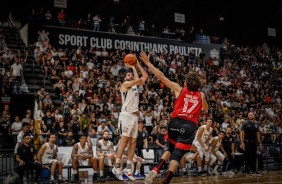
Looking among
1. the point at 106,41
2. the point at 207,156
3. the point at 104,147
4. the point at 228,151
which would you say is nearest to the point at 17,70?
the point at 104,147

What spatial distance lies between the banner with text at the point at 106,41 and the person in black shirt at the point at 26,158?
10243mm

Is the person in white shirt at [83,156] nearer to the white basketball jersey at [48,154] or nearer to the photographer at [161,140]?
the white basketball jersey at [48,154]

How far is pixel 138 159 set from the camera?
39.2ft

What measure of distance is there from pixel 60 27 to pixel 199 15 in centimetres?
1401

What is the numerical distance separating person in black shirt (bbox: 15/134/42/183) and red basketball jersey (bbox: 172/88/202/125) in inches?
242

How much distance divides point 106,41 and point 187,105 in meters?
17.3

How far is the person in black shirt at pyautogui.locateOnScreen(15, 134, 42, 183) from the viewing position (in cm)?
1087

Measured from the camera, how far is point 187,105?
6.21m

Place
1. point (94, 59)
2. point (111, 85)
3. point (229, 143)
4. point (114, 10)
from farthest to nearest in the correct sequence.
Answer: point (114, 10), point (94, 59), point (111, 85), point (229, 143)

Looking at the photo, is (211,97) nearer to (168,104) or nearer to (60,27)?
(168,104)

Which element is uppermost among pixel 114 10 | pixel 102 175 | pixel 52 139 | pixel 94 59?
pixel 114 10

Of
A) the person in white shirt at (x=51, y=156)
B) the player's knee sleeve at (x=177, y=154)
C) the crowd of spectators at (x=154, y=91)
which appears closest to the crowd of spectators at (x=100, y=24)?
the crowd of spectators at (x=154, y=91)

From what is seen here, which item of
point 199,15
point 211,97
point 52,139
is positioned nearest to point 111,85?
point 211,97

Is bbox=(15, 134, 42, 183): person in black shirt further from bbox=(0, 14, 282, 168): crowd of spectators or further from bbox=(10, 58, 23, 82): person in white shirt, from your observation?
bbox=(10, 58, 23, 82): person in white shirt
